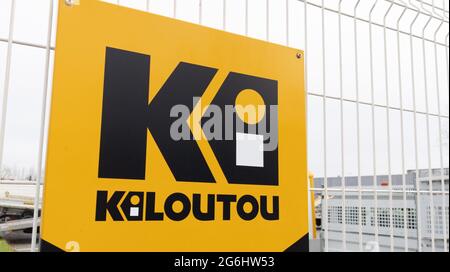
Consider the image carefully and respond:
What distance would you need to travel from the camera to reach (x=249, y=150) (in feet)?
4.07

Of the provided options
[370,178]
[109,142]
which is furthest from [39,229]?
[370,178]

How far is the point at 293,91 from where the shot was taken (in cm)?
136

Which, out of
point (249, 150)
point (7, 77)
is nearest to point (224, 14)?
point (249, 150)

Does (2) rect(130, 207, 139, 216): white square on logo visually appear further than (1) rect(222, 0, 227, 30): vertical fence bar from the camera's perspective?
No

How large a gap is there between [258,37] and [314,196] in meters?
0.62

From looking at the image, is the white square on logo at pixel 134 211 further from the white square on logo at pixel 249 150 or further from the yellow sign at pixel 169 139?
the white square on logo at pixel 249 150

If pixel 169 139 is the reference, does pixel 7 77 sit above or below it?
above

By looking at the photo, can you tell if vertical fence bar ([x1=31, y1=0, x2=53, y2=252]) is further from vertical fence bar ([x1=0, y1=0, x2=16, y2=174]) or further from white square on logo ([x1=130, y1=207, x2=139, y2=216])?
white square on logo ([x1=130, y1=207, x2=139, y2=216])

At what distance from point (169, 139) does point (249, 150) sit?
275 millimetres

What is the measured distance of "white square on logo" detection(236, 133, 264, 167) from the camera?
1.22 metres

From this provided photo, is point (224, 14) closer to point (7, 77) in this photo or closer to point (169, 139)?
point (169, 139)

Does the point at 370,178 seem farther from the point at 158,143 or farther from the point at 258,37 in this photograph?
the point at 158,143

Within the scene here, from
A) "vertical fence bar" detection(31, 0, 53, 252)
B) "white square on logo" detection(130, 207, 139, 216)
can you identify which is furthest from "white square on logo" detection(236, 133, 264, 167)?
"vertical fence bar" detection(31, 0, 53, 252)
